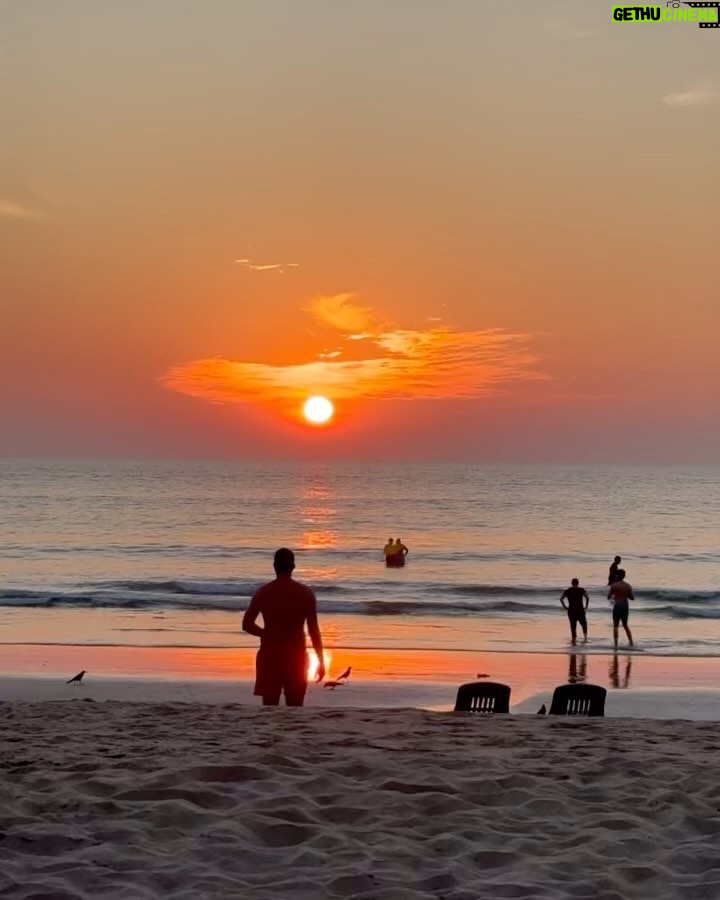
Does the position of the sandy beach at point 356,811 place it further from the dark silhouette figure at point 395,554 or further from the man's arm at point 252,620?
the dark silhouette figure at point 395,554

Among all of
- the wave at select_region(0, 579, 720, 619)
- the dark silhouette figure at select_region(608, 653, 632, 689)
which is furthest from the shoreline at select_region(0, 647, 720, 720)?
the wave at select_region(0, 579, 720, 619)

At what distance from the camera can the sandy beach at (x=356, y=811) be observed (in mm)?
4547

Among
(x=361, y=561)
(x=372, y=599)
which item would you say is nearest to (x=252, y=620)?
(x=372, y=599)

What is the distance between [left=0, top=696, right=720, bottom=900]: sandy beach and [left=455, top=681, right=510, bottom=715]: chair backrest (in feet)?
4.35

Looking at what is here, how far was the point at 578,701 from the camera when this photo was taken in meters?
9.66

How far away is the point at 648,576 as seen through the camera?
4459cm

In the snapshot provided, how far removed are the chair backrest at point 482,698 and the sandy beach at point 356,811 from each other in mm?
1326

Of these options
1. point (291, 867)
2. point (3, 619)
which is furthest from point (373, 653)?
point (291, 867)

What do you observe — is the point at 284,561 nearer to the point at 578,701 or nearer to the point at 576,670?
the point at 578,701

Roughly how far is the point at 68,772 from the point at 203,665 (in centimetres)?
1260

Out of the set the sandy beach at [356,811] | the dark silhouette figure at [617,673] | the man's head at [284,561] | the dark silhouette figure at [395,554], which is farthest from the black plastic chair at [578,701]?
the dark silhouette figure at [395,554]

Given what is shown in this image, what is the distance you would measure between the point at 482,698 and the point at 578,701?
0.91 m

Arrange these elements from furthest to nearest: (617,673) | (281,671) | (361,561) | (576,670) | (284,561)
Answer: (361,561)
(576,670)
(617,673)
(281,671)
(284,561)

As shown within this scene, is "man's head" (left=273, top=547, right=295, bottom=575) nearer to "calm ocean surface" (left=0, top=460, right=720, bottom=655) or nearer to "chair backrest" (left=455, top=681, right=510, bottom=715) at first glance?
"chair backrest" (left=455, top=681, right=510, bottom=715)
